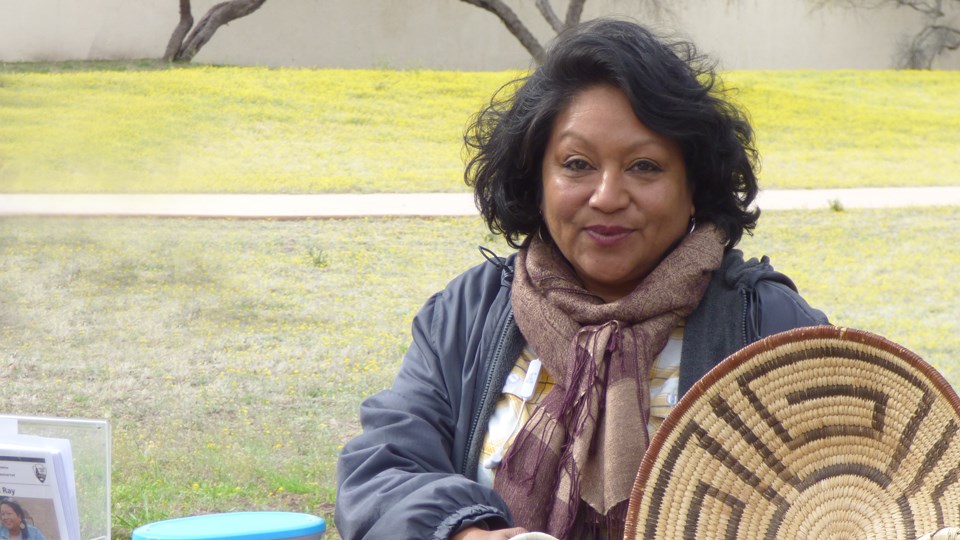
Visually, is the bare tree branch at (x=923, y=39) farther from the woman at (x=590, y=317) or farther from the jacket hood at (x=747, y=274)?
the jacket hood at (x=747, y=274)

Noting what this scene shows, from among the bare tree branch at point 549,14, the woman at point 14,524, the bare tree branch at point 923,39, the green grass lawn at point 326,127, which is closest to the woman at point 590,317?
the woman at point 14,524

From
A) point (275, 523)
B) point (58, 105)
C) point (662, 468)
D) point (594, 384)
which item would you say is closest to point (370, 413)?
point (275, 523)

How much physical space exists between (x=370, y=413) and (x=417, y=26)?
2.85 meters

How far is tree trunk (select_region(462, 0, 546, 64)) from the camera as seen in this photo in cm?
439

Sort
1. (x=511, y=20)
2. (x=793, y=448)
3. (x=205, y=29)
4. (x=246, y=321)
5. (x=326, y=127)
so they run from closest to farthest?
(x=793, y=448)
(x=246, y=321)
(x=205, y=29)
(x=511, y=20)
(x=326, y=127)

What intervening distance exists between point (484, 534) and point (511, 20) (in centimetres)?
311

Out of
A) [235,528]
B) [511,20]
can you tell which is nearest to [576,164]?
[235,528]

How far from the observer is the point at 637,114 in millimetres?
1808

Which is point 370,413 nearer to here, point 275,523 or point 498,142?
point 275,523

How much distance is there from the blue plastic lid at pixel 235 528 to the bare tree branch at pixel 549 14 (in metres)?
2.80

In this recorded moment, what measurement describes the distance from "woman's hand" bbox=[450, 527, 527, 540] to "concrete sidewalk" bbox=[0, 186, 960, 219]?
2857 millimetres

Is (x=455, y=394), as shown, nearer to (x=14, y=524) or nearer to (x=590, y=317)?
(x=590, y=317)

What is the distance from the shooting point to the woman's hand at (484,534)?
1601 millimetres

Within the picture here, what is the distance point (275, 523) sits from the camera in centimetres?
184
